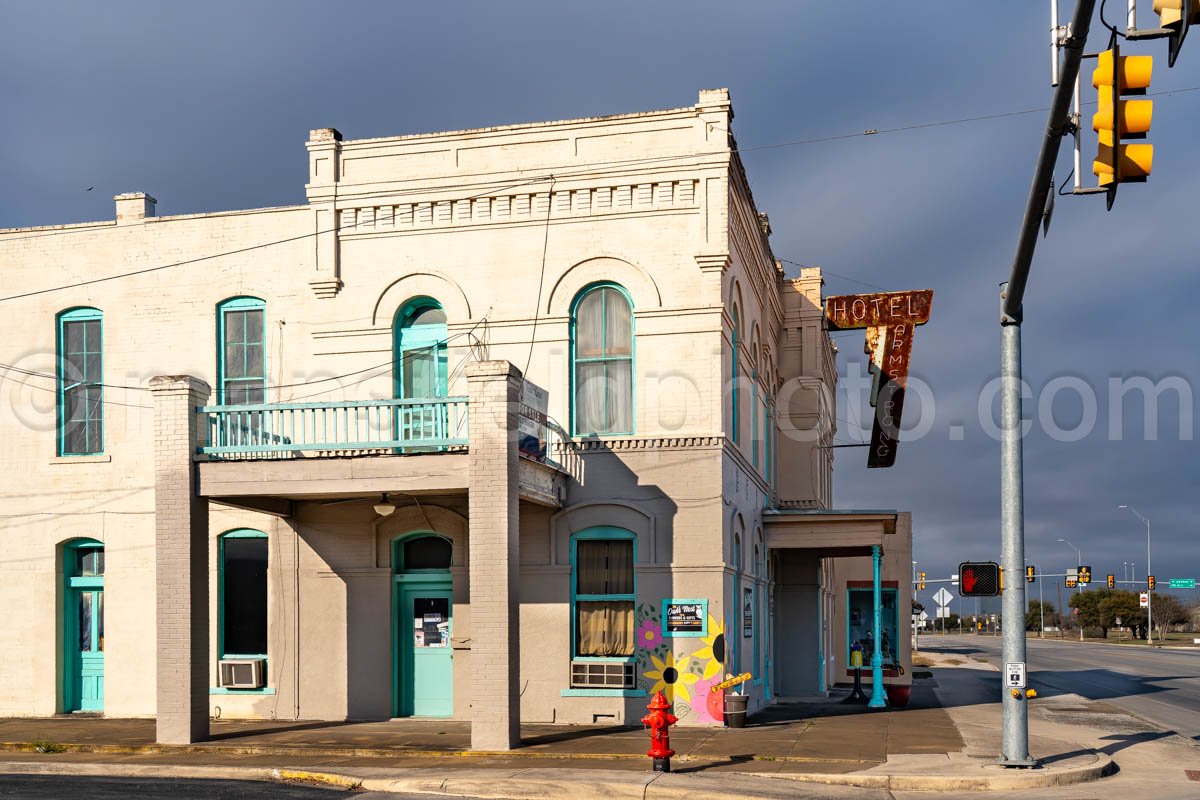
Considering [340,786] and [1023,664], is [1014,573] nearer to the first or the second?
[1023,664]

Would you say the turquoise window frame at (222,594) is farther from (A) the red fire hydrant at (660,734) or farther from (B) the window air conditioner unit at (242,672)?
(A) the red fire hydrant at (660,734)

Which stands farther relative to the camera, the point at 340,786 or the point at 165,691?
the point at 165,691

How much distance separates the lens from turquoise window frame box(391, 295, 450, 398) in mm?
20984

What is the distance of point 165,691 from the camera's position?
702 inches

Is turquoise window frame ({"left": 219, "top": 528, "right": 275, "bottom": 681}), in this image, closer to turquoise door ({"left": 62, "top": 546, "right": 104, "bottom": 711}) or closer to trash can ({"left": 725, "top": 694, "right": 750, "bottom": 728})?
turquoise door ({"left": 62, "top": 546, "right": 104, "bottom": 711})

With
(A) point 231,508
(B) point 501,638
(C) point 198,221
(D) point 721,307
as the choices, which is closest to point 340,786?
(B) point 501,638

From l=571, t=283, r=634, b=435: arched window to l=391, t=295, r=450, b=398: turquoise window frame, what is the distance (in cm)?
227

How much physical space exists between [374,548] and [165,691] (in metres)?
4.16

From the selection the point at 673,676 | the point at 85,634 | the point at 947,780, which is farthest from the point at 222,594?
the point at 947,780

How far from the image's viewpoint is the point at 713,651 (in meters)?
19.4

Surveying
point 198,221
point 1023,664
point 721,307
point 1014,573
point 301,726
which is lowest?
point 301,726

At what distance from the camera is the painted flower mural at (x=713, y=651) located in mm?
19422

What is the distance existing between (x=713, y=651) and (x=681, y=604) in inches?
34.5

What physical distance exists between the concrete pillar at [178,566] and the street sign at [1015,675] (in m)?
11.1
